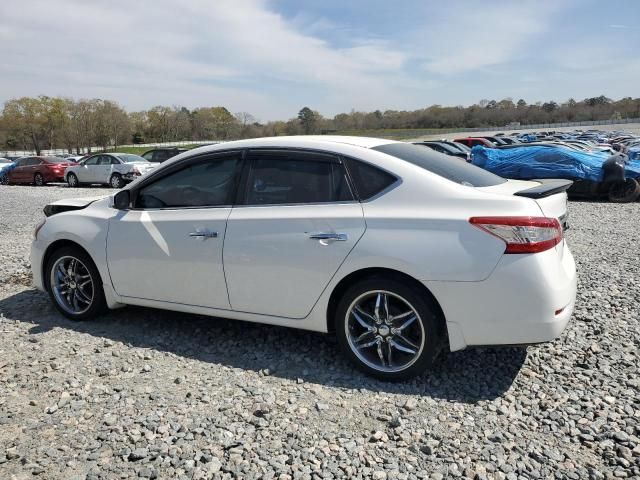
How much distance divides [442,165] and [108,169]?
2003 centimetres

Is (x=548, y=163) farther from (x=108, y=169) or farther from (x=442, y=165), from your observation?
(x=108, y=169)

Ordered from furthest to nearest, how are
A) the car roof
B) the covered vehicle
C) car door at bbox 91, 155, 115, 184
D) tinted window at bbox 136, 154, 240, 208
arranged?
car door at bbox 91, 155, 115, 184 → the covered vehicle → tinted window at bbox 136, 154, 240, 208 → the car roof

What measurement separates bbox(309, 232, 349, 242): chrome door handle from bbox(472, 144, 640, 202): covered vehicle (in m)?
12.5

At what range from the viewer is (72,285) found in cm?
472

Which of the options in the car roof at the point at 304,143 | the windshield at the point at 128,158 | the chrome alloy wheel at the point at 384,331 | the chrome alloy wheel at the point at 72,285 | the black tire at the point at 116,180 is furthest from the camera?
the windshield at the point at 128,158

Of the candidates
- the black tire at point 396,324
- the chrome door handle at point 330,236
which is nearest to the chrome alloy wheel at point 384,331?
the black tire at point 396,324

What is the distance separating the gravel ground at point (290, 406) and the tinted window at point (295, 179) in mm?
1202

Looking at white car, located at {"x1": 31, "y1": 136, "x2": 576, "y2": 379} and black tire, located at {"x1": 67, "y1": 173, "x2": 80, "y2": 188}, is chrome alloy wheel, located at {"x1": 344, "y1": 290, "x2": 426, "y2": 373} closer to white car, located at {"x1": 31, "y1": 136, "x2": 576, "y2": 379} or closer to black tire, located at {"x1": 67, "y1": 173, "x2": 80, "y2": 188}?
white car, located at {"x1": 31, "y1": 136, "x2": 576, "y2": 379}

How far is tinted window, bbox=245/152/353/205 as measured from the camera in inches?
142

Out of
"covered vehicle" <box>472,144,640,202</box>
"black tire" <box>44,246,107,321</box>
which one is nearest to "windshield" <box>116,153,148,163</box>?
"covered vehicle" <box>472,144,640,202</box>

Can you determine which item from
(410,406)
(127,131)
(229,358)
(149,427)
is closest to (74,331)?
(229,358)

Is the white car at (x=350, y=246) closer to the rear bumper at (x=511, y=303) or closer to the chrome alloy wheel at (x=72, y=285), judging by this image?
the rear bumper at (x=511, y=303)

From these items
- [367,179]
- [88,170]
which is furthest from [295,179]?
[88,170]

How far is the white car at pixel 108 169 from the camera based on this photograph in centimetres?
2089
